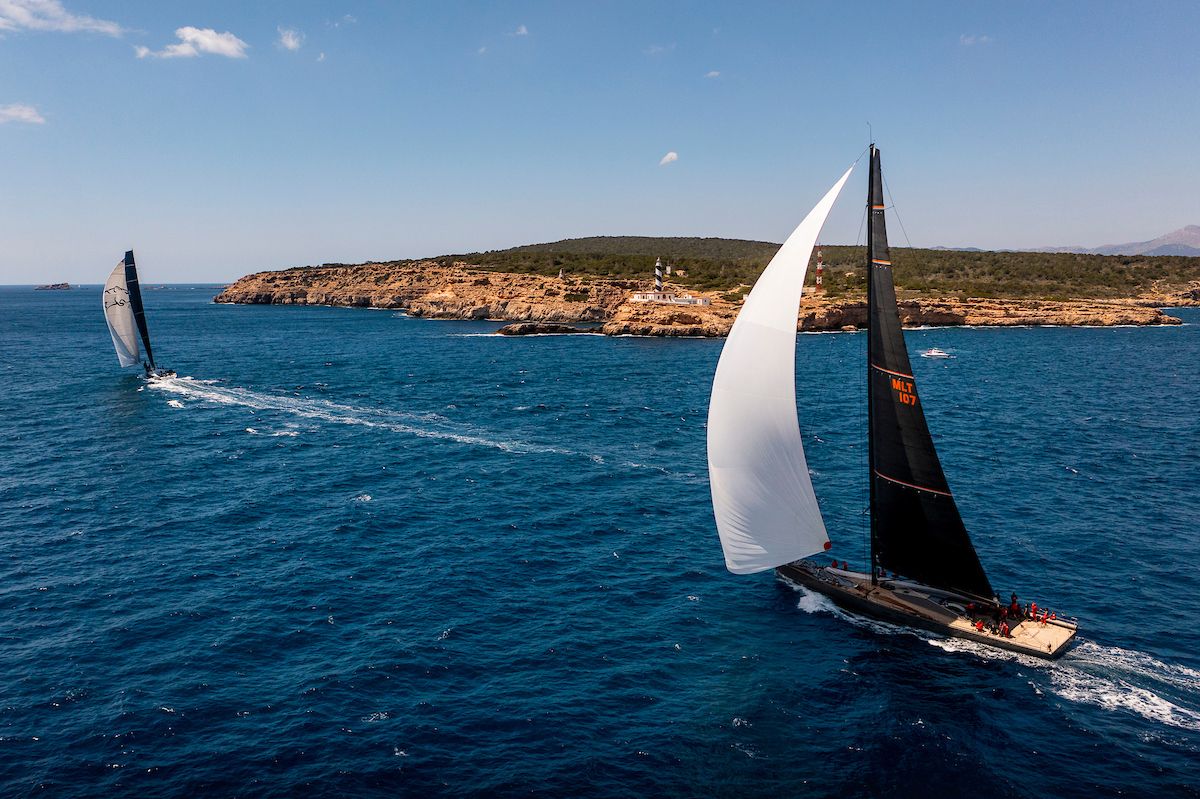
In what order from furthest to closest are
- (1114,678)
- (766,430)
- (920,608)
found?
(920,608), (766,430), (1114,678)

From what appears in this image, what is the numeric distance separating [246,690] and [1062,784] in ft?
90.9

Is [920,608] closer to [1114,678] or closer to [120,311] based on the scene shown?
[1114,678]

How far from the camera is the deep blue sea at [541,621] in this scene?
23266 millimetres

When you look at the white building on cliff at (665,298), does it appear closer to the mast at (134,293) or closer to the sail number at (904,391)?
the mast at (134,293)

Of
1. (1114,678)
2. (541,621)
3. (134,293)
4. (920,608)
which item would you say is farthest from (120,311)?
(1114,678)

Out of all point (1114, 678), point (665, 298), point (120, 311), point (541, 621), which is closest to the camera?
point (1114, 678)

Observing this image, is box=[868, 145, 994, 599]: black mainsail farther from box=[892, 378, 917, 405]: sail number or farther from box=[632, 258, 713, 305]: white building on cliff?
box=[632, 258, 713, 305]: white building on cliff

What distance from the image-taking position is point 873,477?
A: 32.2 m

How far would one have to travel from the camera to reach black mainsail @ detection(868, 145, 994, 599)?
29.5 m

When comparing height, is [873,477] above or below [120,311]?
below

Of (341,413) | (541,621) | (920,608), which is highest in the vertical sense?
(341,413)

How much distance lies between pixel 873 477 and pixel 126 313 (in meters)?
95.6

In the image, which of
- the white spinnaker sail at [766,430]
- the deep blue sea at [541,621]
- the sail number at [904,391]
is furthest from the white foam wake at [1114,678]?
the sail number at [904,391]

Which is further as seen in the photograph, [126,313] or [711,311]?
[711,311]
